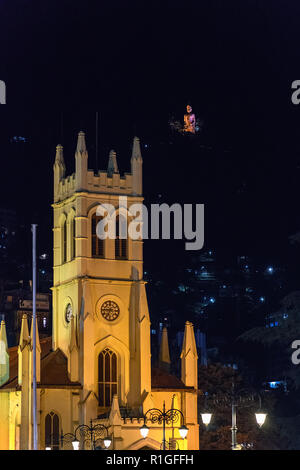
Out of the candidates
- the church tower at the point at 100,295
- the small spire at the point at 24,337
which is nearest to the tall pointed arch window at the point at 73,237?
the church tower at the point at 100,295

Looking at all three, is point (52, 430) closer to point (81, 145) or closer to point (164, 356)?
point (164, 356)

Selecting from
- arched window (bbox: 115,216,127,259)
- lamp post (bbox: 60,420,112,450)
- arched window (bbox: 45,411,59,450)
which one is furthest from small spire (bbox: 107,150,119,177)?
lamp post (bbox: 60,420,112,450)

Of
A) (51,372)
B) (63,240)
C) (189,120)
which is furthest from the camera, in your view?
(189,120)

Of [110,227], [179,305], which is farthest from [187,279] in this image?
[110,227]

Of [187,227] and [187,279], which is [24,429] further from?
[187,279]

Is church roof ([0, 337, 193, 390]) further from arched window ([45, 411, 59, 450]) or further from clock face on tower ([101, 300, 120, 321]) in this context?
clock face on tower ([101, 300, 120, 321])

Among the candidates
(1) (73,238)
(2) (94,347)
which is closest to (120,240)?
(1) (73,238)
